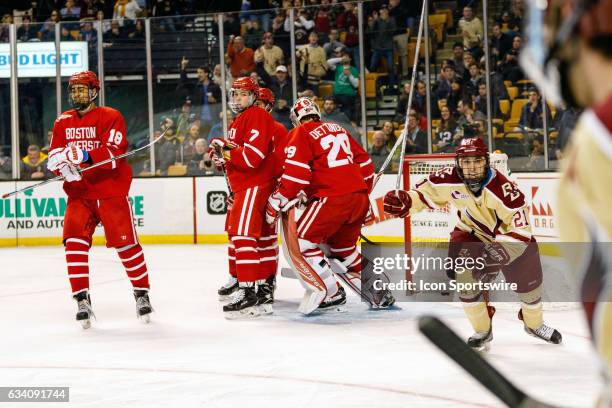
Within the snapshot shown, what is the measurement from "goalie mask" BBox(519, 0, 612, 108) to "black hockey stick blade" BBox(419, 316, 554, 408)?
0.31 metres

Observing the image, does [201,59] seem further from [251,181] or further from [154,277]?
[251,181]

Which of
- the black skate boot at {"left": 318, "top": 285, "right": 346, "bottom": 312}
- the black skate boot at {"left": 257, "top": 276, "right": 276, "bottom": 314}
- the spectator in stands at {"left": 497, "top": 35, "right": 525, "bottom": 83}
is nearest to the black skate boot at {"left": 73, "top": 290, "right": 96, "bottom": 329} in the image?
the black skate boot at {"left": 257, "top": 276, "right": 276, "bottom": 314}

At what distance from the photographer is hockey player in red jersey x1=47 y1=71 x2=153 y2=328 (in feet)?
17.4

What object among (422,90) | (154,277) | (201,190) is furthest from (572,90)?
(201,190)

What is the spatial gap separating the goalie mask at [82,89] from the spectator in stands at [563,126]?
411 cm

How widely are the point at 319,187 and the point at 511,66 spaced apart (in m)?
3.88

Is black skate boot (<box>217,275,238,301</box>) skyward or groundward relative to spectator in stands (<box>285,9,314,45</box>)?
groundward

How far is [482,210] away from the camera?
14.7 ft

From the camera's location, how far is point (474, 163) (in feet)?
14.5

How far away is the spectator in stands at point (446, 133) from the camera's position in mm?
9258

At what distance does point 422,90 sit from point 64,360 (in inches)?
225

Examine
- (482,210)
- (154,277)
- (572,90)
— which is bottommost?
(154,277)

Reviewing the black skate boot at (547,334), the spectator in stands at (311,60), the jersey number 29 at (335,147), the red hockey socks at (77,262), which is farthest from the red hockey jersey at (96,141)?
the spectator in stands at (311,60)

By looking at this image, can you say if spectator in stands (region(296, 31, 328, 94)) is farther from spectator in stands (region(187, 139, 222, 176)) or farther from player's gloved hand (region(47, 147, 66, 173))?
player's gloved hand (region(47, 147, 66, 173))
